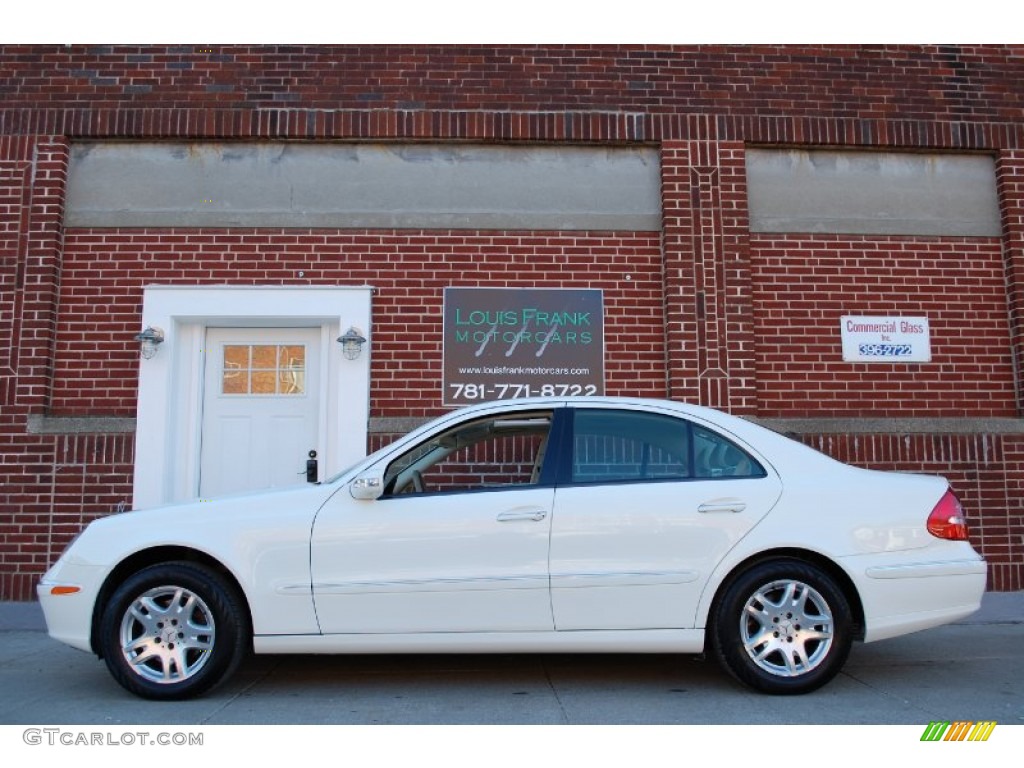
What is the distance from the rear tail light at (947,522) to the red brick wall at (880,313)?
3.16m

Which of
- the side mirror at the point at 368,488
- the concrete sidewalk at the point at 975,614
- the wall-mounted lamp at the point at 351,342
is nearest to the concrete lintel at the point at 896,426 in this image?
the concrete sidewalk at the point at 975,614

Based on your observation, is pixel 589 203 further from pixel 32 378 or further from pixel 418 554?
pixel 32 378

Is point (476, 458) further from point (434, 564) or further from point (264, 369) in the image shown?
point (264, 369)

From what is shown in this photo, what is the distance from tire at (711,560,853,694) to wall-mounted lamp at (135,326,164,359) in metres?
5.30

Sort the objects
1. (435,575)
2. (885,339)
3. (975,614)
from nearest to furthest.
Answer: (435,575) < (975,614) < (885,339)

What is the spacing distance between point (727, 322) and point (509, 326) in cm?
194

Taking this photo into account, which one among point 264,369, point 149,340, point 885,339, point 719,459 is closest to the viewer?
point 719,459

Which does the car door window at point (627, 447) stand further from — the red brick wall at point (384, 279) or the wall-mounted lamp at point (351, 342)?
the wall-mounted lamp at point (351, 342)

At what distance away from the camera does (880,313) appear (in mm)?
7809

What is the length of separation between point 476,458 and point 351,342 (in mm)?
3061

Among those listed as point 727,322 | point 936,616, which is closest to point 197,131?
point 727,322

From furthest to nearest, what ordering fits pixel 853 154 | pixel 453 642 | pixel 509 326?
pixel 853 154
pixel 509 326
pixel 453 642

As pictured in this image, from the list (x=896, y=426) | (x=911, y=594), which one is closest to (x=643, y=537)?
(x=911, y=594)

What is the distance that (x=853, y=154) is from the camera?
8.05 metres
